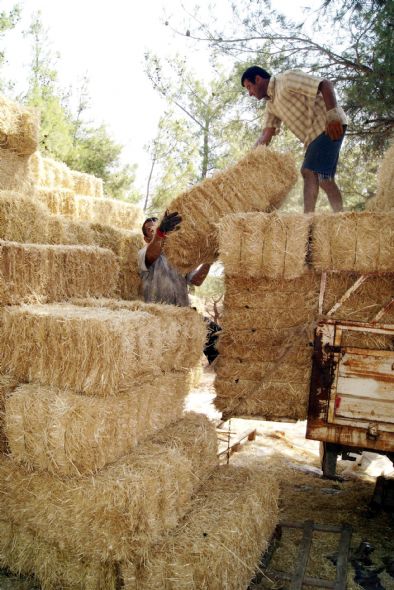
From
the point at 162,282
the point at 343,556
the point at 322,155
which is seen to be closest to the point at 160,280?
the point at 162,282

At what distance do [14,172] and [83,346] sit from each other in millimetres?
4308

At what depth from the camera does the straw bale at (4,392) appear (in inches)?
162

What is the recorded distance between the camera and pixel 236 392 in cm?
463

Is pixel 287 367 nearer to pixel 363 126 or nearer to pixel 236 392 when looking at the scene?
pixel 236 392

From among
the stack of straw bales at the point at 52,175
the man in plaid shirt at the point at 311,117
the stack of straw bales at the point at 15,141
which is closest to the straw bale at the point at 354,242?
the man in plaid shirt at the point at 311,117

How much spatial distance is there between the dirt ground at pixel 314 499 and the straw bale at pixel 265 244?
1469 mm

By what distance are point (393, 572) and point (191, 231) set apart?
3326 millimetres

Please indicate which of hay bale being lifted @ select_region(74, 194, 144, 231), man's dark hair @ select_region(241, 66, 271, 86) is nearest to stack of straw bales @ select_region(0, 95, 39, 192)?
hay bale being lifted @ select_region(74, 194, 144, 231)

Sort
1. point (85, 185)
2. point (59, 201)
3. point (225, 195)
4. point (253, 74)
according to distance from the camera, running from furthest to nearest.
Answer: point (85, 185), point (59, 201), point (253, 74), point (225, 195)

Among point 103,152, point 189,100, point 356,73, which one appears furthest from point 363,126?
point 103,152

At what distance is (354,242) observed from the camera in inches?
170

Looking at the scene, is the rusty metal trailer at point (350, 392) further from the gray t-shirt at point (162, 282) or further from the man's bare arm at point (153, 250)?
the gray t-shirt at point (162, 282)

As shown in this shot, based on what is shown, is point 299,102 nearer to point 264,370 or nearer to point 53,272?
point 264,370

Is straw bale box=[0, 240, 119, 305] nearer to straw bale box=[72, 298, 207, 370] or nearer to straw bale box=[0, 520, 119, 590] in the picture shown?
straw bale box=[72, 298, 207, 370]
